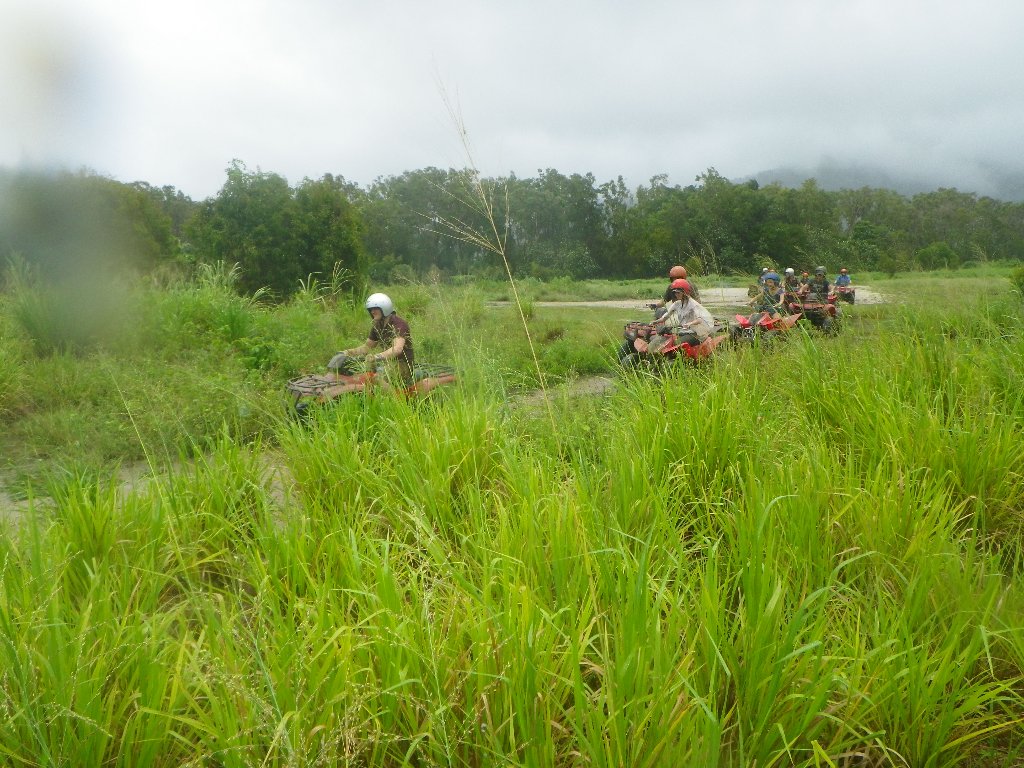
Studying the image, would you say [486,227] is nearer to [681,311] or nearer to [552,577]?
[552,577]

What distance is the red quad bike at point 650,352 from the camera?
562 centimetres

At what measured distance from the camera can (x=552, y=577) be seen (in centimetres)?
220

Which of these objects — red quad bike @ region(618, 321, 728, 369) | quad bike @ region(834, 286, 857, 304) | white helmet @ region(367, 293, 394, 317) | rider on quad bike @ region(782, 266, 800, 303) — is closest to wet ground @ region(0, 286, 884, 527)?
quad bike @ region(834, 286, 857, 304)

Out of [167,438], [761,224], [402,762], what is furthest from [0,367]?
[761,224]

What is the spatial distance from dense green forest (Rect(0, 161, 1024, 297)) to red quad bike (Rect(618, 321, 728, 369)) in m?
0.59

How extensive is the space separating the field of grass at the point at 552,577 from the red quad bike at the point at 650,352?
1.03m

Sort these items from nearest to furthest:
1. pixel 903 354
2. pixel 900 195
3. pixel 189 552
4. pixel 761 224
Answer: pixel 189 552 → pixel 903 354 → pixel 761 224 → pixel 900 195

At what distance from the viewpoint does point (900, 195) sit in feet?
27.6

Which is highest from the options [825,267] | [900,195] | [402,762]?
[900,195]

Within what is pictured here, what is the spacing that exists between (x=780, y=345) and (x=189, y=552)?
12.6ft

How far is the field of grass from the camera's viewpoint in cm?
165

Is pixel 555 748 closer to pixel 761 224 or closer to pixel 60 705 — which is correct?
pixel 60 705

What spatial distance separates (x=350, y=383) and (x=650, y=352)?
8.15 ft

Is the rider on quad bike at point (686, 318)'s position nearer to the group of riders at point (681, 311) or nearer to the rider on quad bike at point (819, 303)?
the group of riders at point (681, 311)
